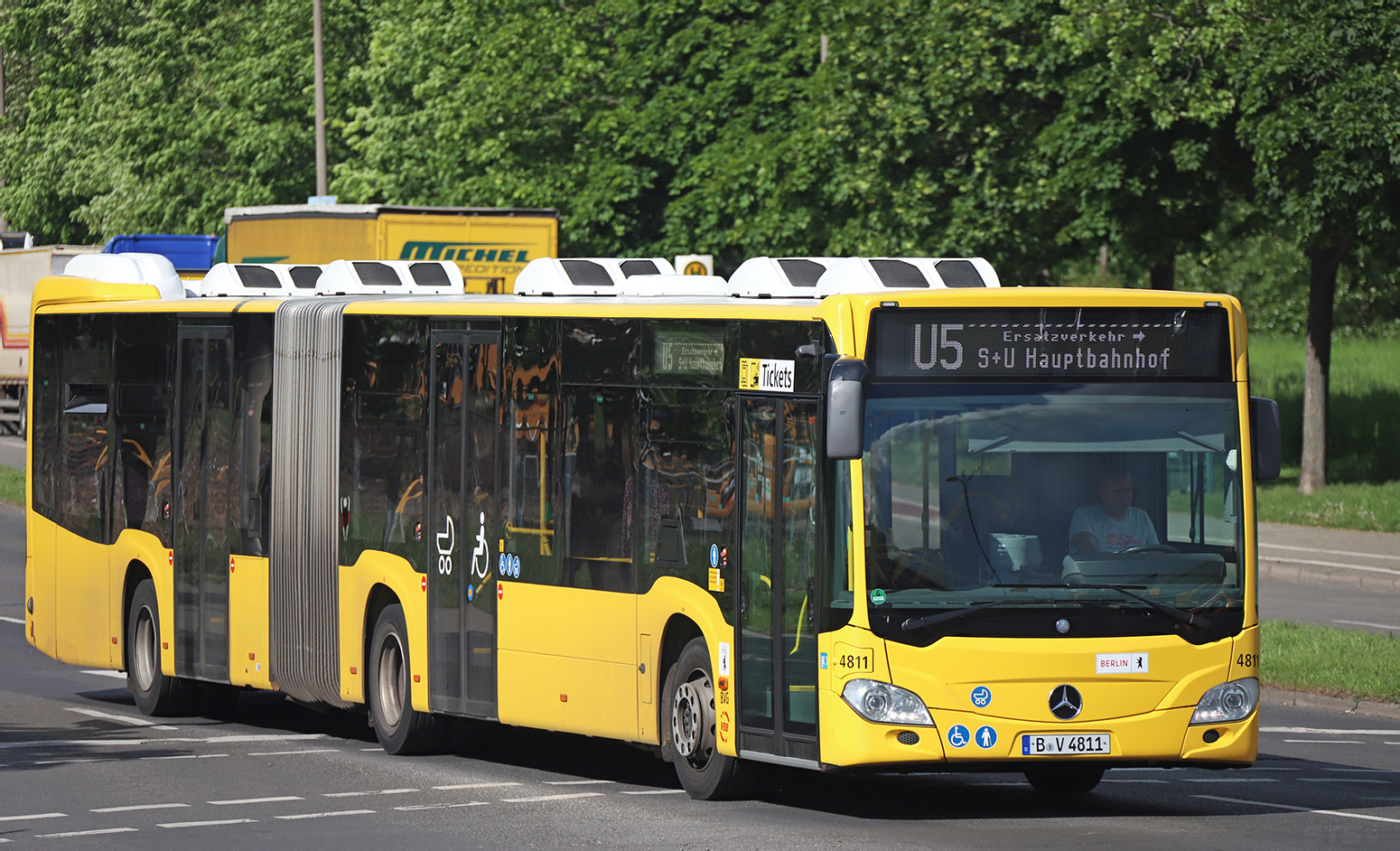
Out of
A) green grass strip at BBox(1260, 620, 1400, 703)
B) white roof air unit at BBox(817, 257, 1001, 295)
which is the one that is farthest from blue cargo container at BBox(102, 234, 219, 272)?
white roof air unit at BBox(817, 257, 1001, 295)

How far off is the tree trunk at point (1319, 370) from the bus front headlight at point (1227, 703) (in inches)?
906

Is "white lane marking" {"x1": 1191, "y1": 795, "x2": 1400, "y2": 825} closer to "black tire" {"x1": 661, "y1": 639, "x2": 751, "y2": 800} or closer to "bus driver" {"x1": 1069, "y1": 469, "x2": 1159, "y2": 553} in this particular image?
"bus driver" {"x1": 1069, "y1": 469, "x2": 1159, "y2": 553}

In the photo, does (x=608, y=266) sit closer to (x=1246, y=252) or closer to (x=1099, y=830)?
(x=1099, y=830)

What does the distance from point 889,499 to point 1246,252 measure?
46.7 m

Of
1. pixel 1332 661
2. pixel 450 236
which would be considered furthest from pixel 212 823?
pixel 450 236

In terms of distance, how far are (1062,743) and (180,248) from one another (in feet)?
103

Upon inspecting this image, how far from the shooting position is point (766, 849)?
973cm

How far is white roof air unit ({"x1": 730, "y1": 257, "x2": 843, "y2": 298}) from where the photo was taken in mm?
11930

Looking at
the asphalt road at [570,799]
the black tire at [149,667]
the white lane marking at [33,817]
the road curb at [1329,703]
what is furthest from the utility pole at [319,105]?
the white lane marking at [33,817]

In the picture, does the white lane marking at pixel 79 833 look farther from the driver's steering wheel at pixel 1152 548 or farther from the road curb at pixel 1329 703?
the road curb at pixel 1329 703

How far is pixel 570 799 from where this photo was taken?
11688 millimetres

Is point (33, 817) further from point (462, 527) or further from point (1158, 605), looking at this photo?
point (1158, 605)

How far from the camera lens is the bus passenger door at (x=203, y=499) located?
16.3m

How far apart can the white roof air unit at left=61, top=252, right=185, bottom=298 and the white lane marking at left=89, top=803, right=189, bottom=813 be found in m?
7.54
